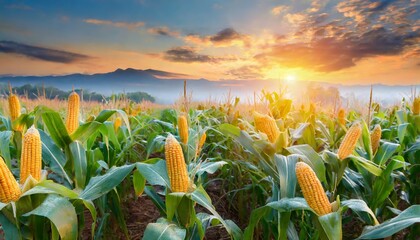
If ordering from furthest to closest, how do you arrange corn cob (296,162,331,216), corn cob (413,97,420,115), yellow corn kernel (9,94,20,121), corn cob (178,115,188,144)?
corn cob (413,97,420,115) < yellow corn kernel (9,94,20,121) < corn cob (178,115,188,144) < corn cob (296,162,331,216)

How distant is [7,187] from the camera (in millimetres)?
1896

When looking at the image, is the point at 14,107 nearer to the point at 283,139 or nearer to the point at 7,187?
the point at 7,187

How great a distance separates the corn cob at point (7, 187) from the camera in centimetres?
187

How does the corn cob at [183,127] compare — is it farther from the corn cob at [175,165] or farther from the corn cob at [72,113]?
the corn cob at [175,165]

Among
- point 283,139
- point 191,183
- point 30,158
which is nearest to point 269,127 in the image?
point 283,139

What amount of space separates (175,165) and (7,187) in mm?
872

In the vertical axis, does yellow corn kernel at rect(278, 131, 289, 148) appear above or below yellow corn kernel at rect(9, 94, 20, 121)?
below

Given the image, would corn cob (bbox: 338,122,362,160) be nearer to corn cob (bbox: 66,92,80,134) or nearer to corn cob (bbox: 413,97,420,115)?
corn cob (bbox: 66,92,80,134)

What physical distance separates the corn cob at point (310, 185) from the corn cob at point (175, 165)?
64 centimetres

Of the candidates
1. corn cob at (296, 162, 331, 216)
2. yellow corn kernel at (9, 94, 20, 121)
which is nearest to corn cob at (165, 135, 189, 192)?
corn cob at (296, 162, 331, 216)

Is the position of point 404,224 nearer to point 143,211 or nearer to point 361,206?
point 361,206

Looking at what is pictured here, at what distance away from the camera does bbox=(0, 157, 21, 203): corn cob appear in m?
1.87

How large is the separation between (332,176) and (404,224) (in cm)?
92

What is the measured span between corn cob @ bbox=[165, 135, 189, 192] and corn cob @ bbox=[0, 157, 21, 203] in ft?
2.64
